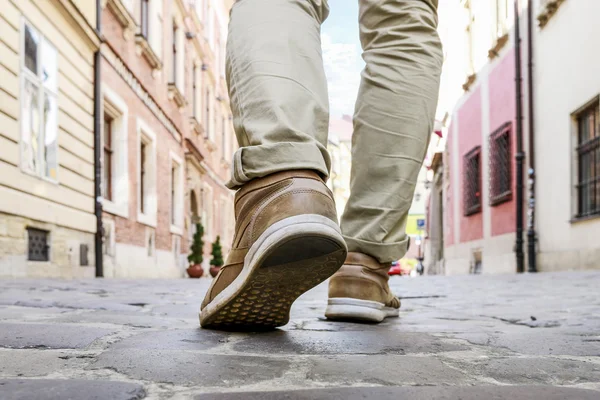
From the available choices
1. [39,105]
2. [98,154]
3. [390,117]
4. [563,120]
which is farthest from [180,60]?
[390,117]

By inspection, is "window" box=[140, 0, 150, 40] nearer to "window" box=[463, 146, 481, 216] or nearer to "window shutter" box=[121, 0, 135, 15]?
"window shutter" box=[121, 0, 135, 15]

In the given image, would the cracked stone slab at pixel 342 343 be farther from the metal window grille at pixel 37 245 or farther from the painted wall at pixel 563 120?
the painted wall at pixel 563 120

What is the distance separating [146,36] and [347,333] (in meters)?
11.5

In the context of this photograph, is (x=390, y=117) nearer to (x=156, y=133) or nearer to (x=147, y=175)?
(x=147, y=175)

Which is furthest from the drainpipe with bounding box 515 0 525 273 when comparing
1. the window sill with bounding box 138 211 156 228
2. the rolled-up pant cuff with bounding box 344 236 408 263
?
the rolled-up pant cuff with bounding box 344 236 408 263

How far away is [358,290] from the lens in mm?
1855

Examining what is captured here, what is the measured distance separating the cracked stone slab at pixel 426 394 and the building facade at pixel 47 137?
18.9 feet

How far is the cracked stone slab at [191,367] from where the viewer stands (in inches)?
40.6

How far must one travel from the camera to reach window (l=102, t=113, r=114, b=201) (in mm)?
10000

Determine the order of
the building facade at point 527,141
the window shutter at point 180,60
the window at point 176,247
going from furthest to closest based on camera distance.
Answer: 1. the window shutter at point 180,60
2. the window at point 176,247
3. the building facade at point 527,141

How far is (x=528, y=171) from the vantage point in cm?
1005

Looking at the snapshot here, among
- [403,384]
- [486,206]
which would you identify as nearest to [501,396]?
[403,384]

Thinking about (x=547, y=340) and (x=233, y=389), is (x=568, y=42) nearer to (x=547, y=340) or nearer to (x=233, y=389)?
(x=547, y=340)

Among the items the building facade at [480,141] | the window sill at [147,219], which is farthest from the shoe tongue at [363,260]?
the window sill at [147,219]
